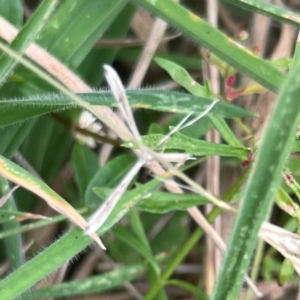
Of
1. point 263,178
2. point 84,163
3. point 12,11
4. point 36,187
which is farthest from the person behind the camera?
point 84,163

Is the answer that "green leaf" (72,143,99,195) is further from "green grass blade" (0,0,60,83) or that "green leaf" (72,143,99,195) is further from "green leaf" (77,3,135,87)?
"green grass blade" (0,0,60,83)

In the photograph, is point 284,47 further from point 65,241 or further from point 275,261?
point 65,241

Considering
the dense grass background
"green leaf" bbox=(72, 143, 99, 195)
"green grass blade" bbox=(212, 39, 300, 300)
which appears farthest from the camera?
"green leaf" bbox=(72, 143, 99, 195)

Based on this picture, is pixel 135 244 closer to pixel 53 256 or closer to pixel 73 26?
pixel 53 256

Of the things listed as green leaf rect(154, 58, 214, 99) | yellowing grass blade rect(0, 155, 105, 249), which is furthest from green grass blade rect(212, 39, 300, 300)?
green leaf rect(154, 58, 214, 99)

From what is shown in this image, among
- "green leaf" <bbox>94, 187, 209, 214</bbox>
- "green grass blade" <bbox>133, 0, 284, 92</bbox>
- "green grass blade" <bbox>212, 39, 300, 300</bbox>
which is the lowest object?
"green leaf" <bbox>94, 187, 209, 214</bbox>

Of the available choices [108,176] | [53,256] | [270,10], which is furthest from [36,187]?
[270,10]
